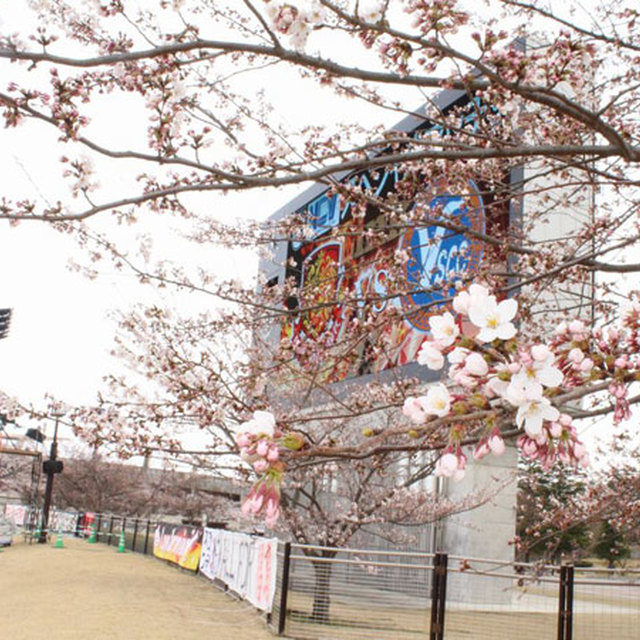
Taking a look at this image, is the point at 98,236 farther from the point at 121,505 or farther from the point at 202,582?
the point at 121,505

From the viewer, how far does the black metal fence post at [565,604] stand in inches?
309

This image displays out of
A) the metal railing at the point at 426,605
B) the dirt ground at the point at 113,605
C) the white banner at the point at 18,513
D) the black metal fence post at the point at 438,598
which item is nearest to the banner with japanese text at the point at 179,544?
the dirt ground at the point at 113,605

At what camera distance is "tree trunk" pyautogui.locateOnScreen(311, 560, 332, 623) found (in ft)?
32.2

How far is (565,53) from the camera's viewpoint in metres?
3.96

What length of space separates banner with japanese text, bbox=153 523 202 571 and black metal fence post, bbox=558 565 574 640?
11.9 metres

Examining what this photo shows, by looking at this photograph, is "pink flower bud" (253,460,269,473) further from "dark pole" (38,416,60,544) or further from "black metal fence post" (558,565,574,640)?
"dark pole" (38,416,60,544)

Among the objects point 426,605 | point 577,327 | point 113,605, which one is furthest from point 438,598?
point 577,327

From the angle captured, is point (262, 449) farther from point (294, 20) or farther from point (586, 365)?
point (294, 20)

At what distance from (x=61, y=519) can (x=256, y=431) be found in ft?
124

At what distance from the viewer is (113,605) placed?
12094 millimetres

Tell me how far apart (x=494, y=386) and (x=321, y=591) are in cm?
910

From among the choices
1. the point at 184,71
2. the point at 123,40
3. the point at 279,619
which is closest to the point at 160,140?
the point at 123,40

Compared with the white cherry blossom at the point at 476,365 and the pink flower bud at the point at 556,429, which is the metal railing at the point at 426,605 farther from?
the white cherry blossom at the point at 476,365

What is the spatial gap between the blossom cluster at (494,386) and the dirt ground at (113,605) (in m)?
8.80
